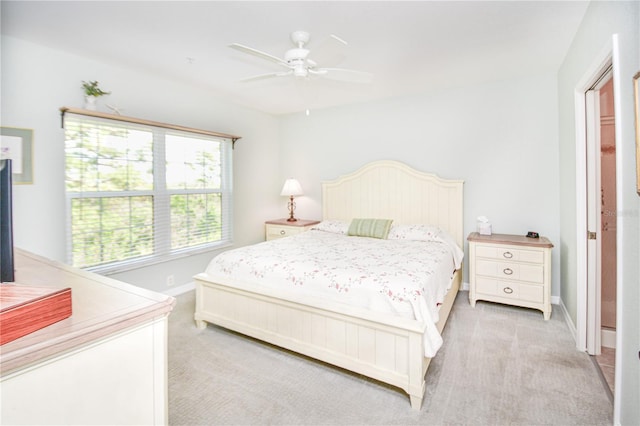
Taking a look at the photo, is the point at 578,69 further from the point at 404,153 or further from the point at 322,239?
the point at 322,239

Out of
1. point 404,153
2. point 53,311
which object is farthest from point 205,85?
point 53,311

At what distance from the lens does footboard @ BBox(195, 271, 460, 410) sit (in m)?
1.85

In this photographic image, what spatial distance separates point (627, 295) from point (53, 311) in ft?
7.35

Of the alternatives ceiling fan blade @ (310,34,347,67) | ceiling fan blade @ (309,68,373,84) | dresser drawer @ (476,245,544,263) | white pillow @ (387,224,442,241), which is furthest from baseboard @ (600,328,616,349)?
ceiling fan blade @ (310,34,347,67)

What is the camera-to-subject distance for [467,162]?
12.4 feet

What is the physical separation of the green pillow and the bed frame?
0.60 m

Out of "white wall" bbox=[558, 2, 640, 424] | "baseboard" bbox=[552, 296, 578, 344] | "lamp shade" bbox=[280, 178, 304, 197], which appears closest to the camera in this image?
"white wall" bbox=[558, 2, 640, 424]

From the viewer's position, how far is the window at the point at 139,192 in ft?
9.60

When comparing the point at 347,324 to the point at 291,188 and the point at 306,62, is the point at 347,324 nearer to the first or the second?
the point at 306,62

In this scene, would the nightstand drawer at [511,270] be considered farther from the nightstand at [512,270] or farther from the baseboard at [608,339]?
the baseboard at [608,339]

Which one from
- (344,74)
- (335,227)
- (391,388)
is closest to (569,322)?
(391,388)

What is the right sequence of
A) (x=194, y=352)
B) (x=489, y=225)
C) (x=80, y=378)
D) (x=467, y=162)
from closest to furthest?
(x=80, y=378)
(x=194, y=352)
(x=489, y=225)
(x=467, y=162)

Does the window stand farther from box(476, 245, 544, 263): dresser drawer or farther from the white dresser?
box(476, 245, 544, 263): dresser drawer

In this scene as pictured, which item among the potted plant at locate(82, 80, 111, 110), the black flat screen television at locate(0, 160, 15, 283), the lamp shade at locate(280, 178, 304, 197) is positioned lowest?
the black flat screen television at locate(0, 160, 15, 283)
